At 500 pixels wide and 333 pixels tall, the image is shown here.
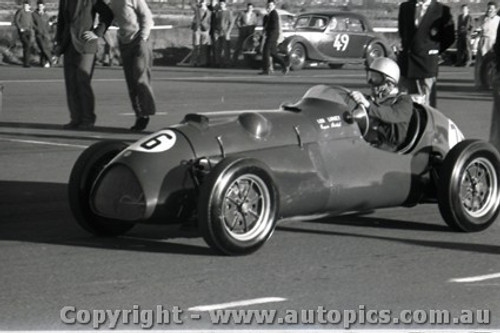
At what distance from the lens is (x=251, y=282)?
26.9ft

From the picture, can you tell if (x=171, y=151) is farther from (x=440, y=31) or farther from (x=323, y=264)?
(x=440, y=31)

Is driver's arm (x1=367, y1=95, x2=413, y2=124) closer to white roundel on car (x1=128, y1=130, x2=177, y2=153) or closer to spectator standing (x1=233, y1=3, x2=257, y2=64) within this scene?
white roundel on car (x1=128, y1=130, x2=177, y2=153)

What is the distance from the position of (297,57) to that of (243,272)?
95.3ft

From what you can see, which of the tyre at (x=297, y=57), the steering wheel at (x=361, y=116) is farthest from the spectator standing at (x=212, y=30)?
the steering wheel at (x=361, y=116)

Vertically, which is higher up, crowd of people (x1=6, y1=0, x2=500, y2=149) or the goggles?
the goggles

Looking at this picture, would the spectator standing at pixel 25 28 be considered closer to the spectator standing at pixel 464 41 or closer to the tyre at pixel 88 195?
the spectator standing at pixel 464 41

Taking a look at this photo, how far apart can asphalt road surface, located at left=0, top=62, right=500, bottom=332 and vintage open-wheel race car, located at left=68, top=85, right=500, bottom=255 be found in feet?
0.73

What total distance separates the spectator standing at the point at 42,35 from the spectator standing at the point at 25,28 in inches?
7.5

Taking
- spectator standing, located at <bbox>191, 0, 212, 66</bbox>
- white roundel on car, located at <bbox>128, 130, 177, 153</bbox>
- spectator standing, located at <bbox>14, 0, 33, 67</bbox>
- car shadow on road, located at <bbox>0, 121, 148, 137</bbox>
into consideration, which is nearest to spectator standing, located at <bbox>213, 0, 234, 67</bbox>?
spectator standing, located at <bbox>191, 0, 212, 66</bbox>

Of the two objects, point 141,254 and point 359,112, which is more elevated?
point 359,112

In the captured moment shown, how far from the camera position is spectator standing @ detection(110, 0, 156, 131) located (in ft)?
56.7

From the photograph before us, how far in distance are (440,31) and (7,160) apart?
16.5 feet

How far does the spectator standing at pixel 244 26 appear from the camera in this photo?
39.0 m

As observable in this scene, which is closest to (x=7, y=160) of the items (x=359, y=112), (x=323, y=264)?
(x=359, y=112)
